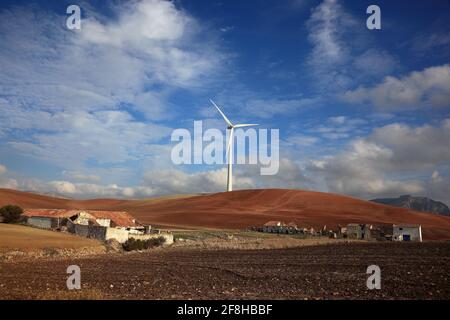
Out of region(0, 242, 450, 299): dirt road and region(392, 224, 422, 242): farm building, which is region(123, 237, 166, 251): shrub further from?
region(392, 224, 422, 242): farm building

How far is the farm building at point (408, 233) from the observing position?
2899 inches

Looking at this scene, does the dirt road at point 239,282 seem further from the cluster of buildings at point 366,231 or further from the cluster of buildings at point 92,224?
the cluster of buildings at point 366,231

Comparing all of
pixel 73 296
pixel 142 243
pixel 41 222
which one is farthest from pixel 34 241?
pixel 73 296

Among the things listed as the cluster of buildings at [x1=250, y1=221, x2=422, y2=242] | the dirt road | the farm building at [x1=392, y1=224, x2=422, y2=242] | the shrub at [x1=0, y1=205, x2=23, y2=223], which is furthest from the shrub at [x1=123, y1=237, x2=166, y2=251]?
the farm building at [x1=392, y1=224, x2=422, y2=242]

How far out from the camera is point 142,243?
167 feet

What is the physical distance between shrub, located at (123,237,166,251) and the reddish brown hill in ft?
126

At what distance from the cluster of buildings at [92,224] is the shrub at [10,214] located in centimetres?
161

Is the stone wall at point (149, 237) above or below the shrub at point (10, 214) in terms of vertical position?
below

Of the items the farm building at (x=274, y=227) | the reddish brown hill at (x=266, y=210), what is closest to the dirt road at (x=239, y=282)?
the farm building at (x=274, y=227)
